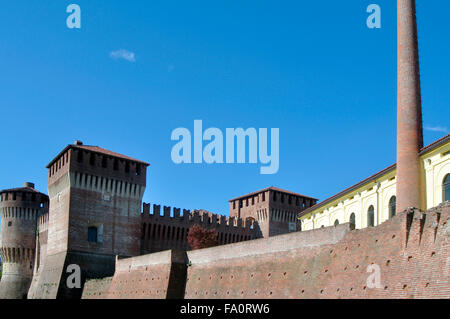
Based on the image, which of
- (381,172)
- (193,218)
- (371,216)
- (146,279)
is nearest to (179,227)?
(193,218)

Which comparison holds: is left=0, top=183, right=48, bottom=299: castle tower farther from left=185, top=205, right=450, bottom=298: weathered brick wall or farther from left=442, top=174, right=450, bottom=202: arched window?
left=442, top=174, right=450, bottom=202: arched window

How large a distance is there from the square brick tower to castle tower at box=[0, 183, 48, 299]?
19.3 meters

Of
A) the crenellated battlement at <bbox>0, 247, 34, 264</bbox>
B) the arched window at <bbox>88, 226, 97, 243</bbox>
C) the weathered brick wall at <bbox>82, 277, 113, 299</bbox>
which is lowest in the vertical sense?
the weathered brick wall at <bbox>82, 277, 113, 299</bbox>

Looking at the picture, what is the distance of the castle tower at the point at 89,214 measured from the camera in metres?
38.2

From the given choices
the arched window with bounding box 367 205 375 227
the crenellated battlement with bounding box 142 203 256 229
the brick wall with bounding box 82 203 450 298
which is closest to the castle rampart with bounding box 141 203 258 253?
the crenellated battlement with bounding box 142 203 256 229

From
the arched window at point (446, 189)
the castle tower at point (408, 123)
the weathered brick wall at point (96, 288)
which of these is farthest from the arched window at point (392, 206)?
the weathered brick wall at point (96, 288)

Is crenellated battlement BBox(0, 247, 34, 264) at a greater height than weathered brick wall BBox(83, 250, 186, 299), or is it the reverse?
crenellated battlement BBox(0, 247, 34, 264)

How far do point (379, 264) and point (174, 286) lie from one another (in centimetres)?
1356

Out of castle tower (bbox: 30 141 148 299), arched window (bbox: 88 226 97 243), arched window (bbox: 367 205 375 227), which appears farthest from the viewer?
arched window (bbox: 88 226 97 243)

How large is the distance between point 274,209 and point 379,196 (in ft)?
71.6

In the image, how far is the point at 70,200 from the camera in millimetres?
38719

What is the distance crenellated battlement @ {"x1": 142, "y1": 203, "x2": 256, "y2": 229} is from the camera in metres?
43.6

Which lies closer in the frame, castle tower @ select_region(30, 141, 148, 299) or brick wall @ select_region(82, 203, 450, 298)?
brick wall @ select_region(82, 203, 450, 298)
